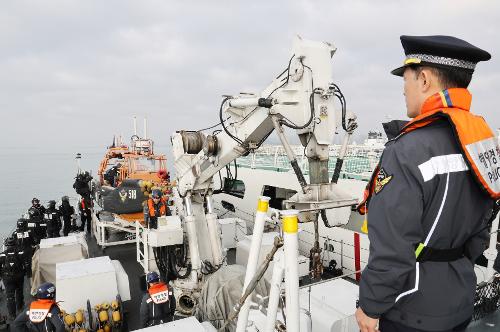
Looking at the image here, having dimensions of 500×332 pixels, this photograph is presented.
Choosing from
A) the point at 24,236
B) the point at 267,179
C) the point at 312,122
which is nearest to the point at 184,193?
the point at 312,122

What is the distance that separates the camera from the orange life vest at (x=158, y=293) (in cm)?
526

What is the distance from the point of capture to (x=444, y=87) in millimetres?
1534

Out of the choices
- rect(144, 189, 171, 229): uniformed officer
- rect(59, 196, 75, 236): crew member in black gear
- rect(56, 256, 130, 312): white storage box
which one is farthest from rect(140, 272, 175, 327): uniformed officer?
rect(59, 196, 75, 236): crew member in black gear

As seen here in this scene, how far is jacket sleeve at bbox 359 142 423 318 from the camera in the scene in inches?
53.7

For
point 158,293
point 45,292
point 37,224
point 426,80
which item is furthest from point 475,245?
point 37,224

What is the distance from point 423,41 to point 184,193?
237 inches

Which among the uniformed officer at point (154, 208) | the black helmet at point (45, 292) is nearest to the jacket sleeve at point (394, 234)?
the black helmet at point (45, 292)

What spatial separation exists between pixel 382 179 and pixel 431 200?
22cm

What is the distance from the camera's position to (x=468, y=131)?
4.64ft

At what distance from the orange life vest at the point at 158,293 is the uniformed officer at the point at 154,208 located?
7.80 feet

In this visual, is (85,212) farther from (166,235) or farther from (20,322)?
(20,322)

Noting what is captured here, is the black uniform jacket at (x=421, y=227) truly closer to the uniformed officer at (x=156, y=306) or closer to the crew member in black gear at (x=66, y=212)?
the uniformed officer at (x=156, y=306)

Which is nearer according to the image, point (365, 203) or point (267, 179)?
point (365, 203)

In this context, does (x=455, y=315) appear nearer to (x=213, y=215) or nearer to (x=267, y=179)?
(x=213, y=215)
